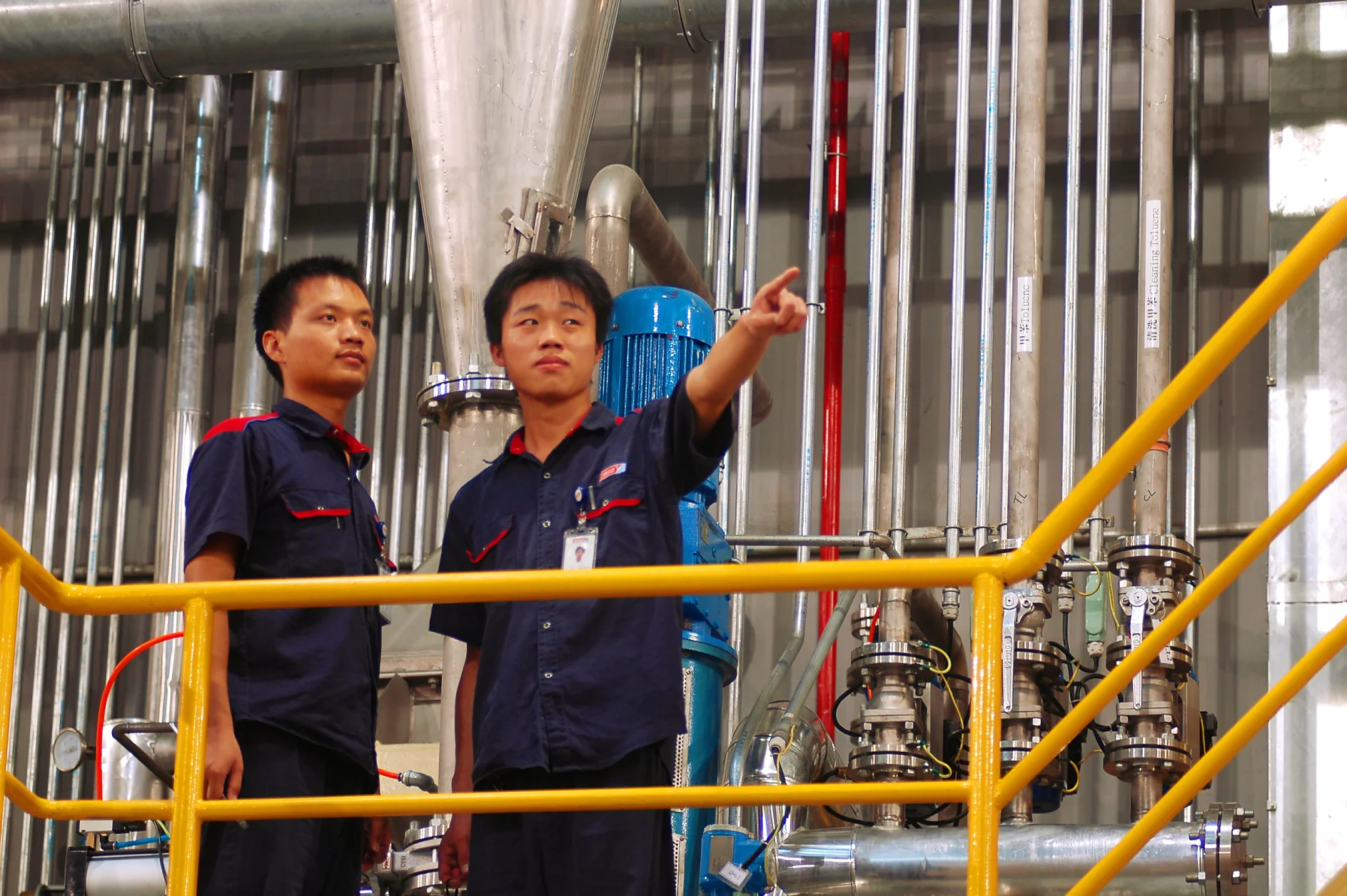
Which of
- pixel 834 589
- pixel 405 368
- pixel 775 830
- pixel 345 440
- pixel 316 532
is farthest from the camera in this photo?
pixel 405 368

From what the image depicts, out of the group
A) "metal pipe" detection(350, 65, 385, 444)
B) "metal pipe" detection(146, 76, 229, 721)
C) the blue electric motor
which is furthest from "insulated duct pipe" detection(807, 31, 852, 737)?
"metal pipe" detection(146, 76, 229, 721)

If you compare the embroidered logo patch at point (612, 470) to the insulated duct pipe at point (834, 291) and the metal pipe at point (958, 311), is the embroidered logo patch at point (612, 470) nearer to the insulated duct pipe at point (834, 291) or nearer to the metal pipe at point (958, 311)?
the metal pipe at point (958, 311)

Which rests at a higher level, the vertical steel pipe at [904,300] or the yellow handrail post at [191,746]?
the vertical steel pipe at [904,300]

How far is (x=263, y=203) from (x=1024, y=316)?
150 inches

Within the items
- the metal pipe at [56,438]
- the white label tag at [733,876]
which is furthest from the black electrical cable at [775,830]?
the metal pipe at [56,438]

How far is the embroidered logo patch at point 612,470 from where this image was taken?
10.5ft

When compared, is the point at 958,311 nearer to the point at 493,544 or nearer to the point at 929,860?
the point at 929,860

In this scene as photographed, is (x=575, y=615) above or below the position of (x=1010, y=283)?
below

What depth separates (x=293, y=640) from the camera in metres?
3.27

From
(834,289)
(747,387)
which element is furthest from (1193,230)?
(747,387)

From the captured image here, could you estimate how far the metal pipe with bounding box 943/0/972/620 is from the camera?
18.2 feet

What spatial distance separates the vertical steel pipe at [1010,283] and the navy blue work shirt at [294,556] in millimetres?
2451

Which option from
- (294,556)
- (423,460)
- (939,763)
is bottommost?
(939,763)

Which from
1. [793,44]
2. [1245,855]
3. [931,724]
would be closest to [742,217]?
[793,44]
